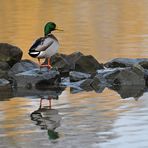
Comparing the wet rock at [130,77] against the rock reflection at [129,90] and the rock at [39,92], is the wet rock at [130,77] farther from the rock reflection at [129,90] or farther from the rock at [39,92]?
the rock at [39,92]

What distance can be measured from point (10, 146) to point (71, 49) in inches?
483

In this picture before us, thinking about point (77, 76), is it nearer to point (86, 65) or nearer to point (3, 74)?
point (86, 65)

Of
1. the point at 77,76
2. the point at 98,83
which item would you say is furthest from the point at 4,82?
the point at 98,83

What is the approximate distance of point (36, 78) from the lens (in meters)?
14.5

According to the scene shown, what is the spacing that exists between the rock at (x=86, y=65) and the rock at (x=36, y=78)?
1.25 meters

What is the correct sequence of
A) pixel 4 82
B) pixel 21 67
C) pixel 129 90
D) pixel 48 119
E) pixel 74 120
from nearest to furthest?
pixel 74 120, pixel 48 119, pixel 129 90, pixel 4 82, pixel 21 67

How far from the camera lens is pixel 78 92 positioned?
45.0ft

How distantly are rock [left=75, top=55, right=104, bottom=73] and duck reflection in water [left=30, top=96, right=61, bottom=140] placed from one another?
354 centimetres

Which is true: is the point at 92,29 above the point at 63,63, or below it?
below

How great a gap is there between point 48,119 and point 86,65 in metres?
4.93

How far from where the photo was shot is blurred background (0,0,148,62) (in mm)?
20844

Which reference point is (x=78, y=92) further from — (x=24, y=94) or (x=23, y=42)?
(x=23, y=42)

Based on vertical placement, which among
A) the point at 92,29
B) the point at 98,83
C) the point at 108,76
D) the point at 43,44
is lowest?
the point at 92,29

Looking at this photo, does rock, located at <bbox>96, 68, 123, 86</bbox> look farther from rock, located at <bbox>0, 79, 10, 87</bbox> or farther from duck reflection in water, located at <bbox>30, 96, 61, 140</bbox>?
duck reflection in water, located at <bbox>30, 96, 61, 140</bbox>
